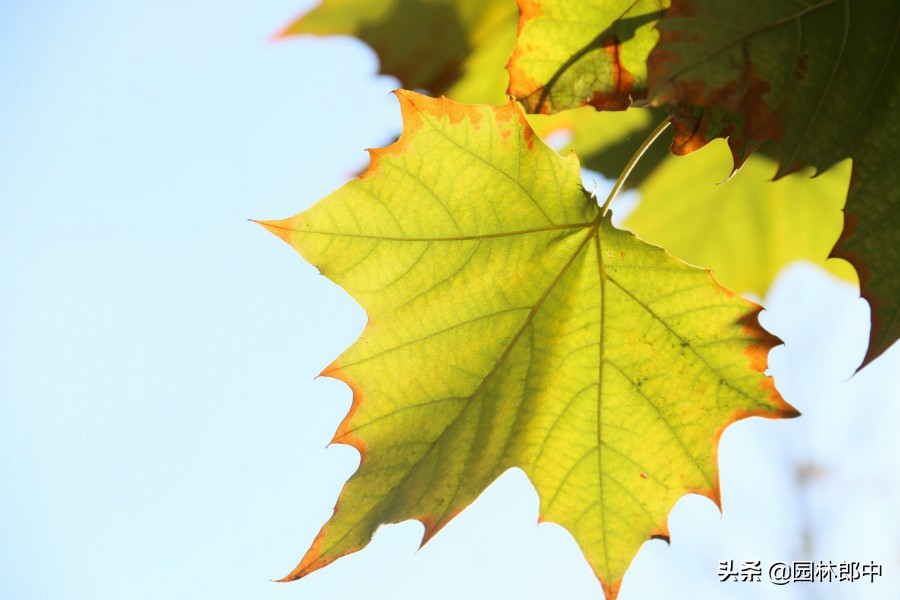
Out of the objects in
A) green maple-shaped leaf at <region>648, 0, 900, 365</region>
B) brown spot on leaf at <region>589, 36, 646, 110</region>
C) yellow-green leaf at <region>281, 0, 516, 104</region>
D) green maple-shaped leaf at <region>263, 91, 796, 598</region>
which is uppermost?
yellow-green leaf at <region>281, 0, 516, 104</region>

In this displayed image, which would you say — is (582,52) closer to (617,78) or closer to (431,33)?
(617,78)

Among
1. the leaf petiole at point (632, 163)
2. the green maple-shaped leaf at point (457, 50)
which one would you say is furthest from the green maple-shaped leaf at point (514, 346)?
the green maple-shaped leaf at point (457, 50)

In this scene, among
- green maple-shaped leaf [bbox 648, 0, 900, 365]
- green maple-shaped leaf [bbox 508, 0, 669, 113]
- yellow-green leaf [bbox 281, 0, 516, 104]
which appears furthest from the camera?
yellow-green leaf [bbox 281, 0, 516, 104]

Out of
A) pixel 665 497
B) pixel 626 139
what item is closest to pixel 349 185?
pixel 665 497

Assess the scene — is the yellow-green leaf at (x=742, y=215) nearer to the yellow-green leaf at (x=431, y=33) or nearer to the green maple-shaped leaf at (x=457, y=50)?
the green maple-shaped leaf at (x=457, y=50)

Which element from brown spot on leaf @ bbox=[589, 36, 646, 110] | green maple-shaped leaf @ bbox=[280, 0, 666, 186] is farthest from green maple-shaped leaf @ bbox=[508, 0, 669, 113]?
green maple-shaped leaf @ bbox=[280, 0, 666, 186]

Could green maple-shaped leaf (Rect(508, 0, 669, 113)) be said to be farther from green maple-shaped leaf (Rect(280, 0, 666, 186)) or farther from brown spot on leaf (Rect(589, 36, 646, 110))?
green maple-shaped leaf (Rect(280, 0, 666, 186))
